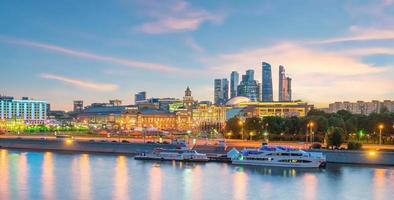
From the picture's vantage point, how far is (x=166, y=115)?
535 ft

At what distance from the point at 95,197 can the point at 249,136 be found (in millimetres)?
41903

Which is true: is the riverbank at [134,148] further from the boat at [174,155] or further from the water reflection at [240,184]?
the water reflection at [240,184]

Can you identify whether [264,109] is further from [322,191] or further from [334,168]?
[322,191]

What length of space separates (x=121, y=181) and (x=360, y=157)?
1972 cm

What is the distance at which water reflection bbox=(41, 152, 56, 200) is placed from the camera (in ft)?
103

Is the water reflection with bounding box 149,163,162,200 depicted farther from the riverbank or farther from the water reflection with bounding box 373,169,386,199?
the water reflection with bounding box 373,169,386,199

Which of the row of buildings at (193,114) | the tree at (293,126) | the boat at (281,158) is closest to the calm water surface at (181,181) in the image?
the boat at (281,158)

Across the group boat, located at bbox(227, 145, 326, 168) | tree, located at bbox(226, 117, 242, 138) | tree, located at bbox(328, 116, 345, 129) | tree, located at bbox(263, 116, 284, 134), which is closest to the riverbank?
boat, located at bbox(227, 145, 326, 168)

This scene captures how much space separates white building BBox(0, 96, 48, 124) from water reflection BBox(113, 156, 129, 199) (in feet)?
414

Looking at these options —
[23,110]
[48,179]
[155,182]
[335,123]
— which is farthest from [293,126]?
[23,110]

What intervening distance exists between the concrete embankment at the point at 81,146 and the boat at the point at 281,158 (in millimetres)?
11945

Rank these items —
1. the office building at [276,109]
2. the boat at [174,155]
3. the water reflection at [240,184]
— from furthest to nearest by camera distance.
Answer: the office building at [276,109] < the boat at [174,155] < the water reflection at [240,184]

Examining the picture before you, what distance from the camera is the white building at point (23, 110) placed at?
547 ft

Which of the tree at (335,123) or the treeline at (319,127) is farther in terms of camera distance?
the tree at (335,123)
